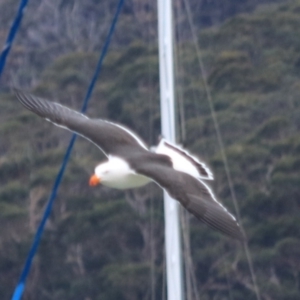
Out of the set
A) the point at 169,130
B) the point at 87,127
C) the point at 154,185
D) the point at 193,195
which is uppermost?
the point at 154,185

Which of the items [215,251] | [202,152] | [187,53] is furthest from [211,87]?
[215,251]

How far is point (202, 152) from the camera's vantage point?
13227 millimetres

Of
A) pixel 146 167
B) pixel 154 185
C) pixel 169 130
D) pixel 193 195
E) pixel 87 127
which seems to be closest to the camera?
pixel 193 195

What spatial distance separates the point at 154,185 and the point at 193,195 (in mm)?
7841

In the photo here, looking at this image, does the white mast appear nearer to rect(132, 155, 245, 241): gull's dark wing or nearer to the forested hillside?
rect(132, 155, 245, 241): gull's dark wing

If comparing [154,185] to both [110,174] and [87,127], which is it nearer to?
Result: [87,127]

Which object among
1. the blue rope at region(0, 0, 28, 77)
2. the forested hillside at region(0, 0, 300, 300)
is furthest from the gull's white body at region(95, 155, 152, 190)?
the forested hillside at region(0, 0, 300, 300)

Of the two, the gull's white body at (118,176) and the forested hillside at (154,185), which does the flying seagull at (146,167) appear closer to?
the gull's white body at (118,176)

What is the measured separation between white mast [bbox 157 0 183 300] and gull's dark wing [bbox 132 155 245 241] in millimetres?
1557

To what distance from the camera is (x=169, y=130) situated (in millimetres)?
5367

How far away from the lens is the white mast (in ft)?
17.6

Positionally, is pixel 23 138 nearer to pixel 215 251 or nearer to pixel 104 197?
pixel 104 197

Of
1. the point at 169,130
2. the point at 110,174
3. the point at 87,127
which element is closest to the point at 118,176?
the point at 110,174

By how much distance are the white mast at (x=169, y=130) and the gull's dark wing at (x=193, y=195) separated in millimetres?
1557
